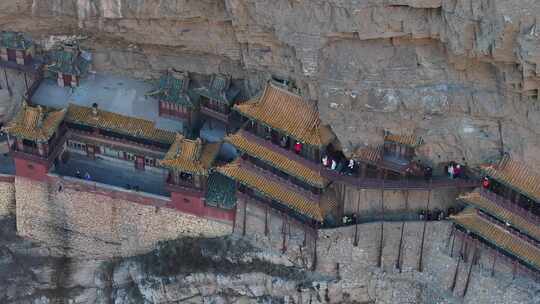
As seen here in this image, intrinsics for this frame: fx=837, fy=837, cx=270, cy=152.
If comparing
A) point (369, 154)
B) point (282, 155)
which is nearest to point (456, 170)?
point (369, 154)

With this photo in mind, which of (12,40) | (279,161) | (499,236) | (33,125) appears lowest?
(499,236)

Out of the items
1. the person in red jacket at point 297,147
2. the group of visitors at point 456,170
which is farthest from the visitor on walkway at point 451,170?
the person in red jacket at point 297,147

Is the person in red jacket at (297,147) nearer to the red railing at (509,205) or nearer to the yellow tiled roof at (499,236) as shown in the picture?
the yellow tiled roof at (499,236)

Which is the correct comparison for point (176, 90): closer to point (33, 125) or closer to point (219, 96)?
point (219, 96)

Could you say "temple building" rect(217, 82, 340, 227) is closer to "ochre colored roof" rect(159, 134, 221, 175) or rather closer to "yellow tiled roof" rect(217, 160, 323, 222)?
"yellow tiled roof" rect(217, 160, 323, 222)

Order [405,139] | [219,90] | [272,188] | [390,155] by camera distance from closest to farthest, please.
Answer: [405,139] → [390,155] → [272,188] → [219,90]

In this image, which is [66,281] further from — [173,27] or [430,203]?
[430,203]

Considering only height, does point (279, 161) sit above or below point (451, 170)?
below
